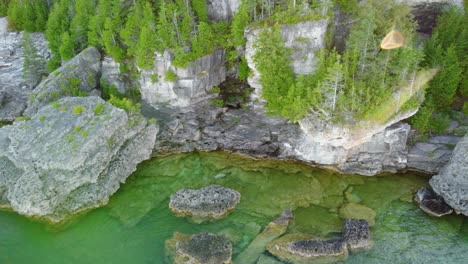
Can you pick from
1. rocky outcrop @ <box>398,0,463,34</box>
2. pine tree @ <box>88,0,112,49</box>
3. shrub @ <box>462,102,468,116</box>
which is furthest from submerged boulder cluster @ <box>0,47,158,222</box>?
shrub @ <box>462,102,468,116</box>

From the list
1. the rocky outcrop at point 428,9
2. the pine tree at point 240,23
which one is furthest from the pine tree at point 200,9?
the rocky outcrop at point 428,9

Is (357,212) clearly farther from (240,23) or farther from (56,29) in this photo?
(56,29)

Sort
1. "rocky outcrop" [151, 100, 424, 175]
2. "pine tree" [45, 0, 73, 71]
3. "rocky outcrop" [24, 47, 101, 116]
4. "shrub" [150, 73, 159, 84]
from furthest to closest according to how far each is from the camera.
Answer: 1. "pine tree" [45, 0, 73, 71]
2. "shrub" [150, 73, 159, 84]
3. "rocky outcrop" [24, 47, 101, 116]
4. "rocky outcrop" [151, 100, 424, 175]

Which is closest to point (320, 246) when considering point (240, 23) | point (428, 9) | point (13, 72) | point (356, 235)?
point (356, 235)

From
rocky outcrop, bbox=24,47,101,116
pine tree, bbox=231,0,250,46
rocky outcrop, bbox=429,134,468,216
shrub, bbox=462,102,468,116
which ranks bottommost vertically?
rocky outcrop, bbox=429,134,468,216

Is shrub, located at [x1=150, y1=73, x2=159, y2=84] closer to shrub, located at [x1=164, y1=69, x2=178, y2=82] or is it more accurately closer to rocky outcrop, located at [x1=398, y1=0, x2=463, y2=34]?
shrub, located at [x1=164, y1=69, x2=178, y2=82]
